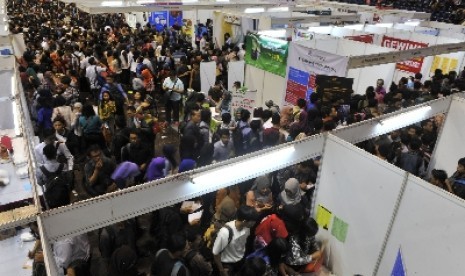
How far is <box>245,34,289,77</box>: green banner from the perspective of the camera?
827 centimetres

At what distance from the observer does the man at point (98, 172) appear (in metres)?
4.50

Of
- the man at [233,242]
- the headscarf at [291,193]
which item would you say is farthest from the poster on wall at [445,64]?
A: the man at [233,242]

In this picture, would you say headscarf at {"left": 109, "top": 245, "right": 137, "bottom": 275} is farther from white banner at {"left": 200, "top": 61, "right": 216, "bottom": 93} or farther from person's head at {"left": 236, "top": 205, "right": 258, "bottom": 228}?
white banner at {"left": 200, "top": 61, "right": 216, "bottom": 93}

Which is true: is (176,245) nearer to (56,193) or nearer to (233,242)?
(233,242)

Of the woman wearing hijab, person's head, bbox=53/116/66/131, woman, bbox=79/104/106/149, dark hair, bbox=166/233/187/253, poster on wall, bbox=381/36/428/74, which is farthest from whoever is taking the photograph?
poster on wall, bbox=381/36/428/74

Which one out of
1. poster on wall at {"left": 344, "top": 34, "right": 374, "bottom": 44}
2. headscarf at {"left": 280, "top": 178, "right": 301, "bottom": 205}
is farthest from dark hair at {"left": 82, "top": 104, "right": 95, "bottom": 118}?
poster on wall at {"left": 344, "top": 34, "right": 374, "bottom": 44}

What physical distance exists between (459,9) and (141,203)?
71.1 ft

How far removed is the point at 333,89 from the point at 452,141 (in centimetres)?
208

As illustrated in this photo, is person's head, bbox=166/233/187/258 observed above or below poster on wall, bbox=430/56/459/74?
below

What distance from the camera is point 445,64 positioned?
1028 cm

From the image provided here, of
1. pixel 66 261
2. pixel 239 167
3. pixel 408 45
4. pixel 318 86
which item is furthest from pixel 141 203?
pixel 408 45

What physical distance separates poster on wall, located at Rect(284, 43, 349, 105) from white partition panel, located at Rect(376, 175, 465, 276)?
3.96 metres

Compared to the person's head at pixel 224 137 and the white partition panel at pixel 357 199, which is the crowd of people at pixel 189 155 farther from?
the white partition panel at pixel 357 199

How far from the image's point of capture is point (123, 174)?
4590mm
